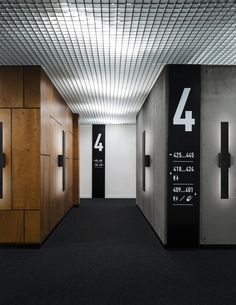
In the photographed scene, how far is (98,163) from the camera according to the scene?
1467cm

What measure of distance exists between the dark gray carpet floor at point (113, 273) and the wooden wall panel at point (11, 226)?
0.75 feet

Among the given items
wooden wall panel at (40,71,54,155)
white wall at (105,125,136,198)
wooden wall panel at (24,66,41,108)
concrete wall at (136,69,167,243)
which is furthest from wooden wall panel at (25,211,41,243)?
white wall at (105,125,136,198)

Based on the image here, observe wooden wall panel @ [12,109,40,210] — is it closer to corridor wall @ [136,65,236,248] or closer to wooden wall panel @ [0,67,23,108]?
wooden wall panel @ [0,67,23,108]

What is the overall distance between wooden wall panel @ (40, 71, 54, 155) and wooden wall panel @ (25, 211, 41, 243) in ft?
3.78

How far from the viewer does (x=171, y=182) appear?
5734 millimetres

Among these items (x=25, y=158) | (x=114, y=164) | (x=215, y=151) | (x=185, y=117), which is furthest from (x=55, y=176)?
(x=114, y=164)

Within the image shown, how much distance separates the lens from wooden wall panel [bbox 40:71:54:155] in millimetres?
6188

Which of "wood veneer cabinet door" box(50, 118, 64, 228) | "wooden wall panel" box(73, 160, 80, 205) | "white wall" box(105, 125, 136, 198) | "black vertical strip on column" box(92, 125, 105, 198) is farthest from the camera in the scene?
"white wall" box(105, 125, 136, 198)

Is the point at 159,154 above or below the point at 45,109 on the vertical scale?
below

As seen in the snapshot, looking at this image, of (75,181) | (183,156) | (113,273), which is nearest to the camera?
(113,273)

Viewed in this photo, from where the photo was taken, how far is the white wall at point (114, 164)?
14.7 meters

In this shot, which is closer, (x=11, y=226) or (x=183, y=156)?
(x=183, y=156)

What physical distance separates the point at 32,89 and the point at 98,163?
29.1ft

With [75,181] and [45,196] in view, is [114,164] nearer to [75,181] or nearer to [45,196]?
[75,181]
